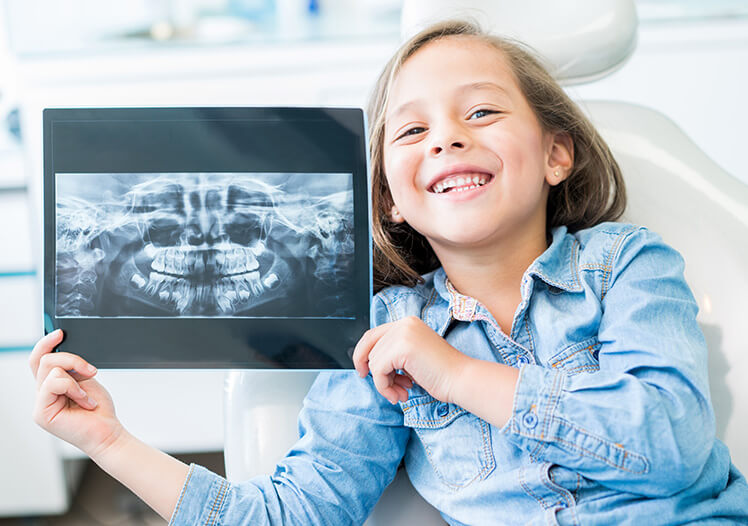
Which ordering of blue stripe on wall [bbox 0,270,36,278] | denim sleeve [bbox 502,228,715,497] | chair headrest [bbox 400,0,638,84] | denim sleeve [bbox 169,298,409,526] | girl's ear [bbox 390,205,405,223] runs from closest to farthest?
denim sleeve [bbox 502,228,715,497]
denim sleeve [bbox 169,298,409,526]
girl's ear [bbox 390,205,405,223]
chair headrest [bbox 400,0,638,84]
blue stripe on wall [bbox 0,270,36,278]

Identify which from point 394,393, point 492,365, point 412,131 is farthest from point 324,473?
point 412,131

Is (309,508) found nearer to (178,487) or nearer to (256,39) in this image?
(178,487)

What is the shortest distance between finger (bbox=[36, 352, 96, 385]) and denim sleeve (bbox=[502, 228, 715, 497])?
457 mm

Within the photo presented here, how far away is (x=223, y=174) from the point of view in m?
0.81

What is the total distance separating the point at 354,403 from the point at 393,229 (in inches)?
12.0

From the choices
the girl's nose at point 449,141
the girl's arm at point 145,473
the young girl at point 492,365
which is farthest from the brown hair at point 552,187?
the girl's arm at point 145,473

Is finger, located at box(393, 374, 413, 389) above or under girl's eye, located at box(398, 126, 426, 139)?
under

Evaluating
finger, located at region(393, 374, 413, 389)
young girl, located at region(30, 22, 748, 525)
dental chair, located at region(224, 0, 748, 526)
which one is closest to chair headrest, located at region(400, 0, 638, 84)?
dental chair, located at region(224, 0, 748, 526)

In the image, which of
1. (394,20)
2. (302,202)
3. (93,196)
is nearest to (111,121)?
(93,196)

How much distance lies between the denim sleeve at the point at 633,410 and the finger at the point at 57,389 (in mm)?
464

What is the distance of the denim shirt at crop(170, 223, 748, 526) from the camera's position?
0.72 m

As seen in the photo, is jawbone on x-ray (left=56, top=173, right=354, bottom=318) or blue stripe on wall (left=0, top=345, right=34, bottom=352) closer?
jawbone on x-ray (left=56, top=173, right=354, bottom=318)

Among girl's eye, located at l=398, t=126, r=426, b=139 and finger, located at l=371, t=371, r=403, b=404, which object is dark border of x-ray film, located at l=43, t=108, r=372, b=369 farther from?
girl's eye, located at l=398, t=126, r=426, b=139

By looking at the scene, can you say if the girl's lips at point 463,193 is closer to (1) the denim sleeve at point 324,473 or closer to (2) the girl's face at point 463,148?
(2) the girl's face at point 463,148
